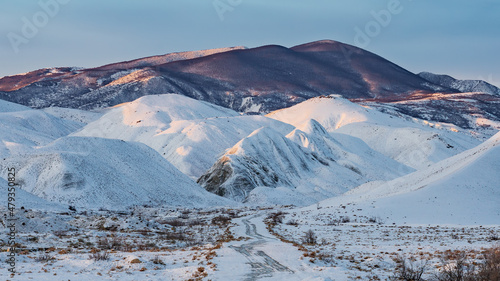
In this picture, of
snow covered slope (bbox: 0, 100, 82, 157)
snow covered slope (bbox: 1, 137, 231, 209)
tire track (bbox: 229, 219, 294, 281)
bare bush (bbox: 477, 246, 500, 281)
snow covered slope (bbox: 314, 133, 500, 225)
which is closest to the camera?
bare bush (bbox: 477, 246, 500, 281)

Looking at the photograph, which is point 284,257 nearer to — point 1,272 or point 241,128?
point 1,272

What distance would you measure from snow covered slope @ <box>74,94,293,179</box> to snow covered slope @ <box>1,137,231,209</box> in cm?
2580

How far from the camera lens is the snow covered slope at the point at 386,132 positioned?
5540 inches

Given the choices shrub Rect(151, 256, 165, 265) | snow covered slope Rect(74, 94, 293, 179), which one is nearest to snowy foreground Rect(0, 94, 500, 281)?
shrub Rect(151, 256, 165, 265)

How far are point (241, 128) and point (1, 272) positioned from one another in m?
117

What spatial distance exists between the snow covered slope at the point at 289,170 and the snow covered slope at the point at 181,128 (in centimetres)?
1078

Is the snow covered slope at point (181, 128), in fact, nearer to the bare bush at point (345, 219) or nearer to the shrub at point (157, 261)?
the bare bush at point (345, 219)

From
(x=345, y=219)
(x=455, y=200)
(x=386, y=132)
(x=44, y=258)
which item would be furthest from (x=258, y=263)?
(x=386, y=132)

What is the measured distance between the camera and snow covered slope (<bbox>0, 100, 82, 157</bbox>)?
83.4 meters

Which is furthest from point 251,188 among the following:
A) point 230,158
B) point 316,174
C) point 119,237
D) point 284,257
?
point 284,257

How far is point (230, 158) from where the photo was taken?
93.9 m

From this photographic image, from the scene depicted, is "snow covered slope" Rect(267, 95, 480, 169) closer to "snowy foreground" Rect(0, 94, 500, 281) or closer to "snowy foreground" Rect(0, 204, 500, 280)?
"snowy foreground" Rect(0, 94, 500, 281)

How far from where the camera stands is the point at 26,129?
105 m

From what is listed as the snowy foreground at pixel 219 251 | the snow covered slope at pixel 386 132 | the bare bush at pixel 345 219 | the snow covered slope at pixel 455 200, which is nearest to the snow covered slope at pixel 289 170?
the snow covered slope at pixel 386 132
